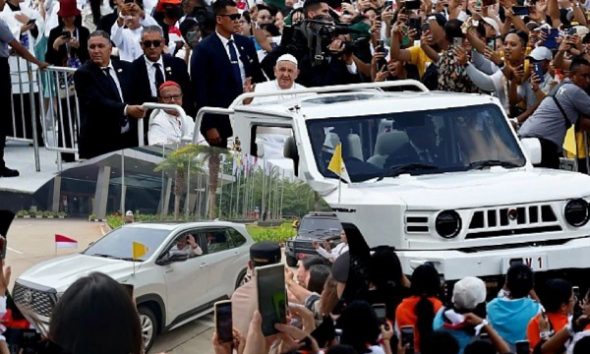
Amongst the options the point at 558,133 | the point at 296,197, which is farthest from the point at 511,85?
the point at 296,197

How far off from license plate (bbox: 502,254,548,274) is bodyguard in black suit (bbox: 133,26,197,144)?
4.42 meters

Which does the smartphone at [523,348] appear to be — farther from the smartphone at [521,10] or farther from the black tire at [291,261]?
the smartphone at [521,10]

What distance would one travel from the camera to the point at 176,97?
12922mm

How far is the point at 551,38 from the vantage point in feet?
55.5

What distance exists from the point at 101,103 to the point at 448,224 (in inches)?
153

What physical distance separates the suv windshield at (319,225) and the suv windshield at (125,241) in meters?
0.47

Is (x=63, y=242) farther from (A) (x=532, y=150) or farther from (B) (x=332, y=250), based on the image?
(A) (x=532, y=150)

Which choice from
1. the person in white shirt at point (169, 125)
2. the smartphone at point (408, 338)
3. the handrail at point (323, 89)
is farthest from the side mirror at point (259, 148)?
the smartphone at point (408, 338)

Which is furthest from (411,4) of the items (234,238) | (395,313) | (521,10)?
(234,238)

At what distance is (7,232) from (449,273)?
572 cm

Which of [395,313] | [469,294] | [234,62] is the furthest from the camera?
[234,62]

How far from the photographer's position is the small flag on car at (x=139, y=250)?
15.0 ft

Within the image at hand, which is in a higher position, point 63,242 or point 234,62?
point 234,62

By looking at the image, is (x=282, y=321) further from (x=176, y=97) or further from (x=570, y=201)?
(x=176, y=97)
